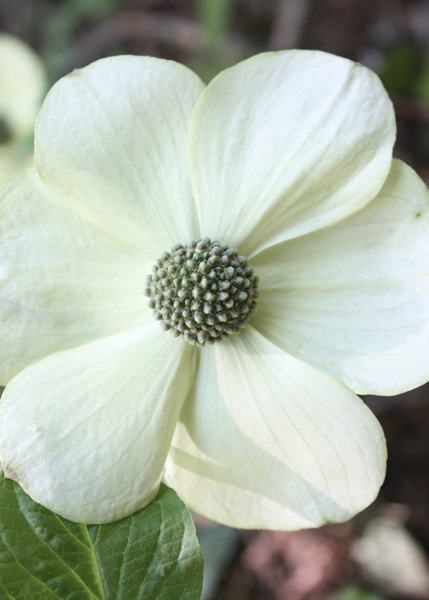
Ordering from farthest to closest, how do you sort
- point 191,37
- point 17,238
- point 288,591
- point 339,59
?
point 191,37, point 288,591, point 17,238, point 339,59

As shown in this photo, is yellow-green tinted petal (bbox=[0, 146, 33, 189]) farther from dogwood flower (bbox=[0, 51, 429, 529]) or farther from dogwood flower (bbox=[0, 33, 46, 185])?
dogwood flower (bbox=[0, 51, 429, 529])

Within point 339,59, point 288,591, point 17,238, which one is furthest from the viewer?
point 288,591

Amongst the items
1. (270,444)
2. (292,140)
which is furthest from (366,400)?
(292,140)

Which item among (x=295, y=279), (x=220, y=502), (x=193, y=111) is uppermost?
(x=193, y=111)

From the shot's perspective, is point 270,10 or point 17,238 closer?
point 17,238

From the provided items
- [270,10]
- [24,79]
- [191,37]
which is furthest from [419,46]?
[24,79]

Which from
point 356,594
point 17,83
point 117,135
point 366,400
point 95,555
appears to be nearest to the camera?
point 95,555

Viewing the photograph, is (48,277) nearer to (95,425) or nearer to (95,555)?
(95,425)

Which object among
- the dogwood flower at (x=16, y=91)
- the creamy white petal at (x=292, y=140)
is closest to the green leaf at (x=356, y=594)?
the creamy white petal at (x=292, y=140)

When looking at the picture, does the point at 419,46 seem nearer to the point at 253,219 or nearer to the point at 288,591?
the point at 253,219
